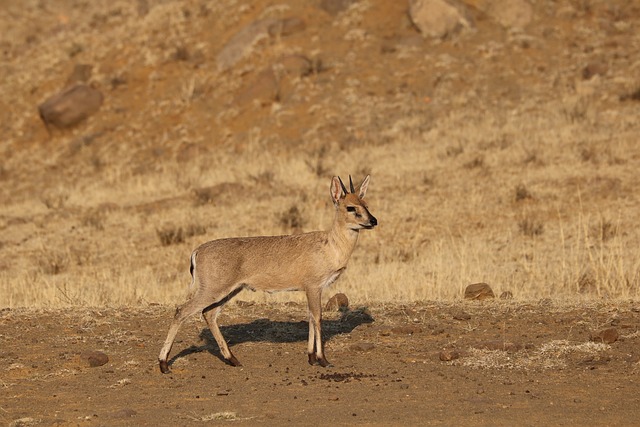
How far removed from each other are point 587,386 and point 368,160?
1666 centimetres

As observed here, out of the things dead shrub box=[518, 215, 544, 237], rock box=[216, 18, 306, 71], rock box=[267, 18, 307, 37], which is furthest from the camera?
rock box=[267, 18, 307, 37]

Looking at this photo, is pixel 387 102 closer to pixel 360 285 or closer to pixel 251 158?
pixel 251 158

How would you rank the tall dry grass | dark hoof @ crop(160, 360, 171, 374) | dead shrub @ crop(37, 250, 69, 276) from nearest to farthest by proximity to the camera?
dark hoof @ crop(160, 360, 171, 374) → the tall dry grass → dead shrub @ crop(37, 250, 69, 276)

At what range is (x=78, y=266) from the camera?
64.0 feet

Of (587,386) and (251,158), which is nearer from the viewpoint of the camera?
(587,386)

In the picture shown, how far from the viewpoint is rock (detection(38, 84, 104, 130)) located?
115 feet

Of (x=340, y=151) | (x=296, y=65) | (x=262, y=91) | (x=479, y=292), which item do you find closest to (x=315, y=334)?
(x=479, y=292)

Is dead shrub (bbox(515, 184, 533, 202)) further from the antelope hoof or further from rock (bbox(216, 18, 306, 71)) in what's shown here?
rock (bbox(216, 18, 306, 71))

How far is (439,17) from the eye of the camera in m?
Answer: 34.6

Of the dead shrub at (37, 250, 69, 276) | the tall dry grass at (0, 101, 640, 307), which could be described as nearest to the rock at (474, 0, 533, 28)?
the tall dry grass at (0, 101, 640, 307)

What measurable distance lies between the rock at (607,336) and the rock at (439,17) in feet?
80.8

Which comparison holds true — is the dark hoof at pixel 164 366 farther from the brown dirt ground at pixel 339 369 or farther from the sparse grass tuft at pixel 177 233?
the sparse grass tuft at pixel 177 233

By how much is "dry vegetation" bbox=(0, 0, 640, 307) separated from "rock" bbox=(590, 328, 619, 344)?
9.63ft

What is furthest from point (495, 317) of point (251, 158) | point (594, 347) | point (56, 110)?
point (56, 110)
